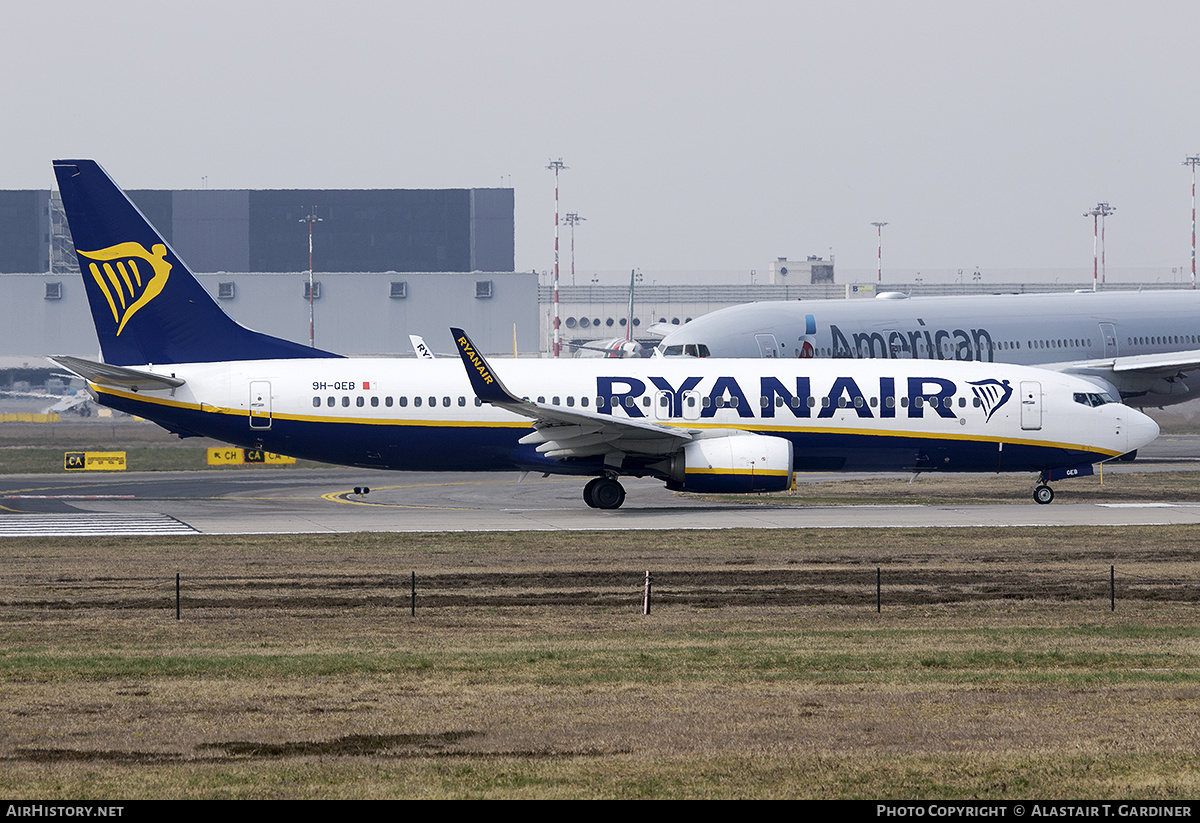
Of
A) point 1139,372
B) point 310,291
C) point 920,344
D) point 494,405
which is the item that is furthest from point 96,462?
point 310,291

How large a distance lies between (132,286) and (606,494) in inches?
573

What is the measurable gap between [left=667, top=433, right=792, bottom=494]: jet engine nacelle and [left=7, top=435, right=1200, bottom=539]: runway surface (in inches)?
34.7

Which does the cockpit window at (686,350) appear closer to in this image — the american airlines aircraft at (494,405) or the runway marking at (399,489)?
the runway marking at (399,489)

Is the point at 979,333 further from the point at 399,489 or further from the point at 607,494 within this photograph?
the point at 399,489

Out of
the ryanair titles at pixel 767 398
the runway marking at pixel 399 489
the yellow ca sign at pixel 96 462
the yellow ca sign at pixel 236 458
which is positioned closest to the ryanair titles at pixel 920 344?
the runway marking at pixel 399 489

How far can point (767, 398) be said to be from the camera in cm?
3897

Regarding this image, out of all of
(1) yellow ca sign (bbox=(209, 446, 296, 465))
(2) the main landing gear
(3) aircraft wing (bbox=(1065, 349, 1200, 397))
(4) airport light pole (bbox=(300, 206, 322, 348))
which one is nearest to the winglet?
(2) the main landing gear

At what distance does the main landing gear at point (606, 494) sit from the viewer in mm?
39562

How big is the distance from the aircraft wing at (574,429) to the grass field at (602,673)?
7143mm

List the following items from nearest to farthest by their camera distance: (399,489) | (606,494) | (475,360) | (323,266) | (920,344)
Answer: (475,360) < (606,494) < (399,489) < (920,344) < (323,266)

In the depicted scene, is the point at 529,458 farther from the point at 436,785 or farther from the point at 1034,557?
the point at 436,785

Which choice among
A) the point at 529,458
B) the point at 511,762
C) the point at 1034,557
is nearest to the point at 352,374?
the point at 529,458

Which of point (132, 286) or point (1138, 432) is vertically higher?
point (132, 286)
